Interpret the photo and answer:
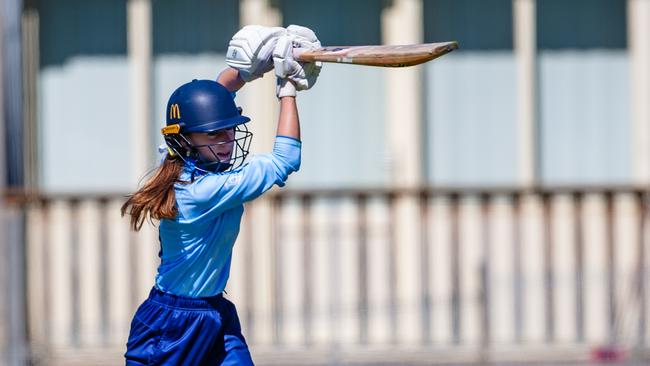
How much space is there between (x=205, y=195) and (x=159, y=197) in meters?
0.17

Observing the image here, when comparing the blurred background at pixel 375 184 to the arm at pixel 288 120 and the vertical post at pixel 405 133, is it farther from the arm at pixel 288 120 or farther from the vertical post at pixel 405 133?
the arm at pixel 288 120

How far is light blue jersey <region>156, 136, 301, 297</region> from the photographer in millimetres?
6074

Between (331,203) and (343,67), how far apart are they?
1.01 meters

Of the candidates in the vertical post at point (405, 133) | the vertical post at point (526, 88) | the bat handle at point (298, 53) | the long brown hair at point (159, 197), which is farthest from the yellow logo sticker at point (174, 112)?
the vertical post at point (526, 88)

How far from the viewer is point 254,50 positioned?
6.20 meters

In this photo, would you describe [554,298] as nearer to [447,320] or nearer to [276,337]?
[447,320]

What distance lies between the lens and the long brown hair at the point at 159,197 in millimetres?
6082

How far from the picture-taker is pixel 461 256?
11.3 m

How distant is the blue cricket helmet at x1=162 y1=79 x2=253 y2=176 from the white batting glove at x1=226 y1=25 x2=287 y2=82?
0.12m

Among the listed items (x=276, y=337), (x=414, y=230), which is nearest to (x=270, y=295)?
(x=276, y=337)

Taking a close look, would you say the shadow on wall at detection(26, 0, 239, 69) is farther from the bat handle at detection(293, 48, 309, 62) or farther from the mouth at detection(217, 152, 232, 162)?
the bat handle at detection(293, 48, 309, 62)

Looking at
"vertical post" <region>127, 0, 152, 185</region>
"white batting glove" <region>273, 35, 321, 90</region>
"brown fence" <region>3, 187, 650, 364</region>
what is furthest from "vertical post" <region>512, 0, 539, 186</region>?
"white batting glove" <region>273, 35, 321, 90</region>

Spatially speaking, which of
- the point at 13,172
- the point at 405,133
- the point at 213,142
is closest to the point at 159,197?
the point at 213,142

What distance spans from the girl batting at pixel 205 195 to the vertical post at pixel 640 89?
5942mm
